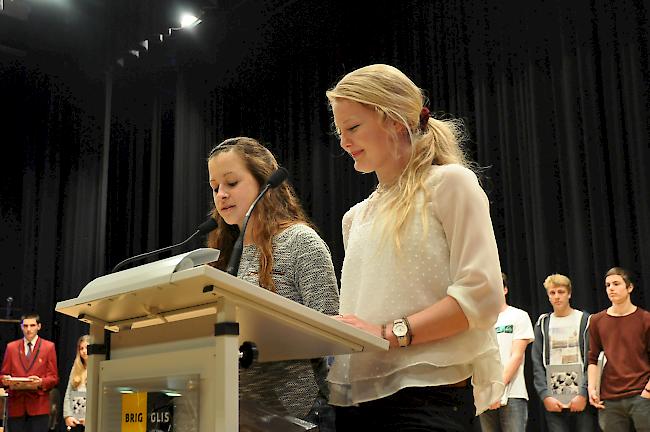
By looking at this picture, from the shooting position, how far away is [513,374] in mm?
5082

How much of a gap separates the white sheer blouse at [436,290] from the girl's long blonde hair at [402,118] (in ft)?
0.11

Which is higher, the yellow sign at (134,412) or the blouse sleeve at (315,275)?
the blouse sleeve at (315,275)

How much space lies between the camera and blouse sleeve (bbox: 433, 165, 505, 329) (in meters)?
1.29

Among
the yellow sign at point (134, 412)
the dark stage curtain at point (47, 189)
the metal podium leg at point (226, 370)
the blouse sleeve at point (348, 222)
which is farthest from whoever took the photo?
the dark stage curtain at point (47, 189)

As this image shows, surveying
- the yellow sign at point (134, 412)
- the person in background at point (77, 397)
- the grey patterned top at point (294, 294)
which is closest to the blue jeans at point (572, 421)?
the grey patterned top at point (294, 294)

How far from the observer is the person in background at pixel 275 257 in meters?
1.50

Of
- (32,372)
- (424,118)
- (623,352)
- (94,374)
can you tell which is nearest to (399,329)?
(424,118)

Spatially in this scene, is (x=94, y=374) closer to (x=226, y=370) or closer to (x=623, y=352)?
(x=226, y=370)

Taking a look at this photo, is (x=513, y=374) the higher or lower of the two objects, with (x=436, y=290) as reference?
lower

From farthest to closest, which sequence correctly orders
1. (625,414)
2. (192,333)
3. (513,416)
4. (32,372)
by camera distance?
(32,372) < (513,416) < (625,414) < (192,333)

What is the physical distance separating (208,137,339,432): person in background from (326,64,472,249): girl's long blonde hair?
13.7 inches

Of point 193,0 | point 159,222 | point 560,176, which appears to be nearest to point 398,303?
point 560,176

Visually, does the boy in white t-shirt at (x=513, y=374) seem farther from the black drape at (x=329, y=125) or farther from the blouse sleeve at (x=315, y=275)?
the blouse sleeve at (x=315, y=275)

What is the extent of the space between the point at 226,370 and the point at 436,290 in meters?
0.44
